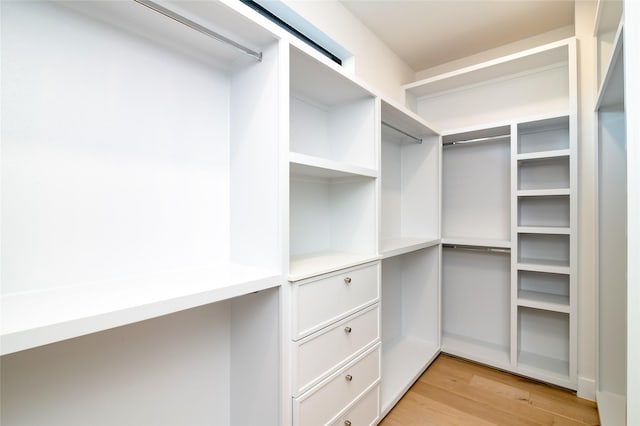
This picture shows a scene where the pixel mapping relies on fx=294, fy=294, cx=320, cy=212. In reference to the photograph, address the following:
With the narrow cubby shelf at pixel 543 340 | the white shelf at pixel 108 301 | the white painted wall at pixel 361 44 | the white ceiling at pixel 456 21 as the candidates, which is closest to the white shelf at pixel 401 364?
the narrow cubby shelf at pixel 543 340

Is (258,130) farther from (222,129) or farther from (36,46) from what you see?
(36,46)

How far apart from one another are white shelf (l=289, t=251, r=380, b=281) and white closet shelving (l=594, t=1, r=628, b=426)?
1.43 meters

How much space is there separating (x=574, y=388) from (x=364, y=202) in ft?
6.32

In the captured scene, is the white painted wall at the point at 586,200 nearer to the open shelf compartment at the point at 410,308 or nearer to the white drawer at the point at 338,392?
the open shelf compartment at the point at 410,308

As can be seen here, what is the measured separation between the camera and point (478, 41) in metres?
2.47

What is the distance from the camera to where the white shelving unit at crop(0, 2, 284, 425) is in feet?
2.72

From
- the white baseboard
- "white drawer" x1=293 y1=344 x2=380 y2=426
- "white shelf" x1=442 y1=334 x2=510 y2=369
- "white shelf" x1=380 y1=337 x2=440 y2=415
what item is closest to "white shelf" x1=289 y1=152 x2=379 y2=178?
"white drawer" x1=293 y1=344 x2=380 y2=426

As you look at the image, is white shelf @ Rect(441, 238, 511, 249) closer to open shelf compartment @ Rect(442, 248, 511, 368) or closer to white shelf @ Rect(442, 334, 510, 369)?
open shelf compartment @ Rect(442, 248, 511, 368)

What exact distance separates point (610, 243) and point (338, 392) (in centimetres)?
182

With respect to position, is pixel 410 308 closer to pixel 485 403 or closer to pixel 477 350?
pixel 477 350

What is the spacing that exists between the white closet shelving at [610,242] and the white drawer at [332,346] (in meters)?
1.41

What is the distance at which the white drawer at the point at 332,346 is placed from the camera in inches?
45.7

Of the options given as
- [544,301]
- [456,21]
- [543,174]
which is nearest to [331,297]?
[544,301]

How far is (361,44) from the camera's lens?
2188 millimetres
